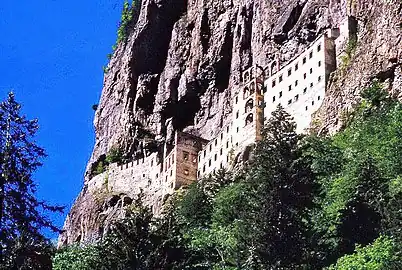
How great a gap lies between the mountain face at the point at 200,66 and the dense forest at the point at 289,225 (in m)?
13.0

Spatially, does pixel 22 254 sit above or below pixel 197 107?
below

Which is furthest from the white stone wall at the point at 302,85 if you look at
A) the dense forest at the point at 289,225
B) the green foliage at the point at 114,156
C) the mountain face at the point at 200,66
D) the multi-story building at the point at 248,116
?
the green foliage at the point at 114,156

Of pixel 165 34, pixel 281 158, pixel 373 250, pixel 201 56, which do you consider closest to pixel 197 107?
pixel 201 56

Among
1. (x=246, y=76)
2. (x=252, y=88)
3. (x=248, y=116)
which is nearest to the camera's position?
(x=248, y=116)

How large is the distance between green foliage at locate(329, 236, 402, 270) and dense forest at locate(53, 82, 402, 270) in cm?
5

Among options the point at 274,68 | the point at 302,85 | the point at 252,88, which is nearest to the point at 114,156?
the point at 252,88

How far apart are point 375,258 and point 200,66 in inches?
2508

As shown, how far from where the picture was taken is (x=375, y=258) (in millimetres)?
34750

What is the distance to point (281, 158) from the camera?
4294 centimetres

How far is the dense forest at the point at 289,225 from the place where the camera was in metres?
32.7

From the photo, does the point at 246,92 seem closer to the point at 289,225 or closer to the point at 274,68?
Result: the point at 274,68

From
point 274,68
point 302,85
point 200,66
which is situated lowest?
point 302,85

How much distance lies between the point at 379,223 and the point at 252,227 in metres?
6.31

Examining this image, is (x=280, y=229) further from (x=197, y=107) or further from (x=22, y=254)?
(x=197, y=107)
